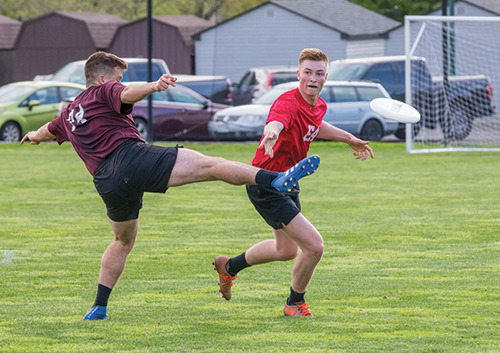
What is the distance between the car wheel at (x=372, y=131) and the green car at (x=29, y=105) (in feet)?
25.3

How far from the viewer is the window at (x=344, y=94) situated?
2169 cm

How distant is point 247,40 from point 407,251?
32.7m

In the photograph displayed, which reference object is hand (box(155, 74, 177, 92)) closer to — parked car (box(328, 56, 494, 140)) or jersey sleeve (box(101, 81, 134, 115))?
jersey sleeve (box(101, 81, 134, 115))

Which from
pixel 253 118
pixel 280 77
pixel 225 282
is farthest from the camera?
pixel 280 77

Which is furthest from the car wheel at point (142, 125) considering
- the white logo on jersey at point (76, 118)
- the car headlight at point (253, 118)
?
the white logo on jersey at point (76, 118)

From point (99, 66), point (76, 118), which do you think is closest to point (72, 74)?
point (99, 66)

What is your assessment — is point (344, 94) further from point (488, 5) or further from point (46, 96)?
point (488, 5)

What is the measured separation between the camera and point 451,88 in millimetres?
21750

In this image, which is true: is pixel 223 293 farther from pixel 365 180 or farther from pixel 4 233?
pixel 365 180

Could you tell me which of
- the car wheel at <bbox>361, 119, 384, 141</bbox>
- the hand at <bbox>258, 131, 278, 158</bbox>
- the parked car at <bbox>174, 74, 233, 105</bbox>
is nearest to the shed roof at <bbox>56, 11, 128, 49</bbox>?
the parked car at <bbox>174, 74, 233, 105</bbox>

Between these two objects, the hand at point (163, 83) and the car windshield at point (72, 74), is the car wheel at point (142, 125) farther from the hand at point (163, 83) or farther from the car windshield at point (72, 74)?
the hand at point (163, 83)

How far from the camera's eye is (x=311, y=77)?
5598mm

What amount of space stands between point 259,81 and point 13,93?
8.23 metres

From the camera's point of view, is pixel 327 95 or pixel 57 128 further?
pixel 327 95
